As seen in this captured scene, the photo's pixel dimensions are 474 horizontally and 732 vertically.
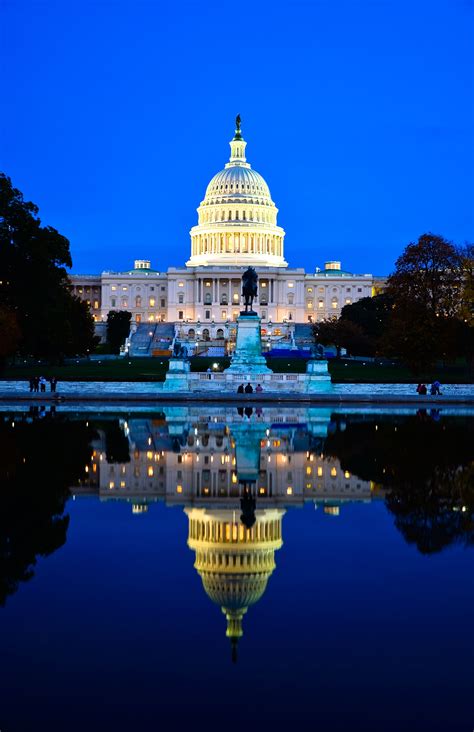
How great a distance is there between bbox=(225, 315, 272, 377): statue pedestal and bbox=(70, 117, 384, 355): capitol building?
8826cm

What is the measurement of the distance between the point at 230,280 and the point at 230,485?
136300 mm

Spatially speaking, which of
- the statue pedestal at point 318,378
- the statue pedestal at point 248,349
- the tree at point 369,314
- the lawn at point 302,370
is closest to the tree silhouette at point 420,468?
the statue pedestal at point 318,378

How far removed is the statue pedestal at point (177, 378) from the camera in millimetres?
50562

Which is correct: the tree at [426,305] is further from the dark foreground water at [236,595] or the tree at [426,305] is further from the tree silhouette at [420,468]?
the dark foreground water at [236,595]

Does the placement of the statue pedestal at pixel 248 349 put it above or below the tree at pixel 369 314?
below

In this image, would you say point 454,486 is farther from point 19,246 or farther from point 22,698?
point 19,246

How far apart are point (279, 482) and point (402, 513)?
3.35m

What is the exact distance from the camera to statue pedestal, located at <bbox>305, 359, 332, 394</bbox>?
5075 cm

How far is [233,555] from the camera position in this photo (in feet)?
37.1

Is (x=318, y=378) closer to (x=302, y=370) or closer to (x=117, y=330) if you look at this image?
(x=302, y=370)

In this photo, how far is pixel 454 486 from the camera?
669 inches

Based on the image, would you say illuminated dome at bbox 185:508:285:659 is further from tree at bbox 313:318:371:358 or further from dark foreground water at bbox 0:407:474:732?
A: tree at bbox 313:318:371:358

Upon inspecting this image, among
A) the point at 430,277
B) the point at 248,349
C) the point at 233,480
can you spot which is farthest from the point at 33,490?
the point at 430,277

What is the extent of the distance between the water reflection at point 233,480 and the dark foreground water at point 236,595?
2.4 inches
